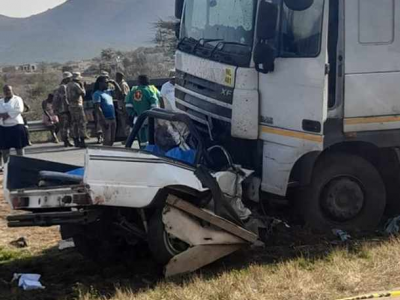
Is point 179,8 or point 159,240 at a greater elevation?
point 179,8

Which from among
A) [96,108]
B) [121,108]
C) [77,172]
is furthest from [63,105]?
[77,172]

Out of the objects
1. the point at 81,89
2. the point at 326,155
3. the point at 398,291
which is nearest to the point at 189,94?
the point at 326,155

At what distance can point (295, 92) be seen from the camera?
679 centimetres

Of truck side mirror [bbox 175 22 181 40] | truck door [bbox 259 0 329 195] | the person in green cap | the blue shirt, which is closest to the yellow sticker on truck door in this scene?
truck door [bbox 259 0 329 195]

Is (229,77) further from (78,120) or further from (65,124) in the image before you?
(65,124)

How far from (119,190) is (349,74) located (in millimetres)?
2599

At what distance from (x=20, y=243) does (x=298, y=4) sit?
3649 mm

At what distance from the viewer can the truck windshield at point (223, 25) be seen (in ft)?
22.8

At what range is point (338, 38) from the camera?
6898 millimetres

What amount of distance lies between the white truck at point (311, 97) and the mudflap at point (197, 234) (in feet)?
3.11

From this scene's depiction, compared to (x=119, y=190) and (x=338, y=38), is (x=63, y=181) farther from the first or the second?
(x=338, y=38)

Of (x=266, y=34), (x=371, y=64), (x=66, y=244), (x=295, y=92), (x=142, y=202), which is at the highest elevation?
(x=266, y=34)

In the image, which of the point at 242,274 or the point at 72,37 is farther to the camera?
the point at 72,37

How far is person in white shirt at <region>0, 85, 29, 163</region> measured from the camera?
12602 millimetres
